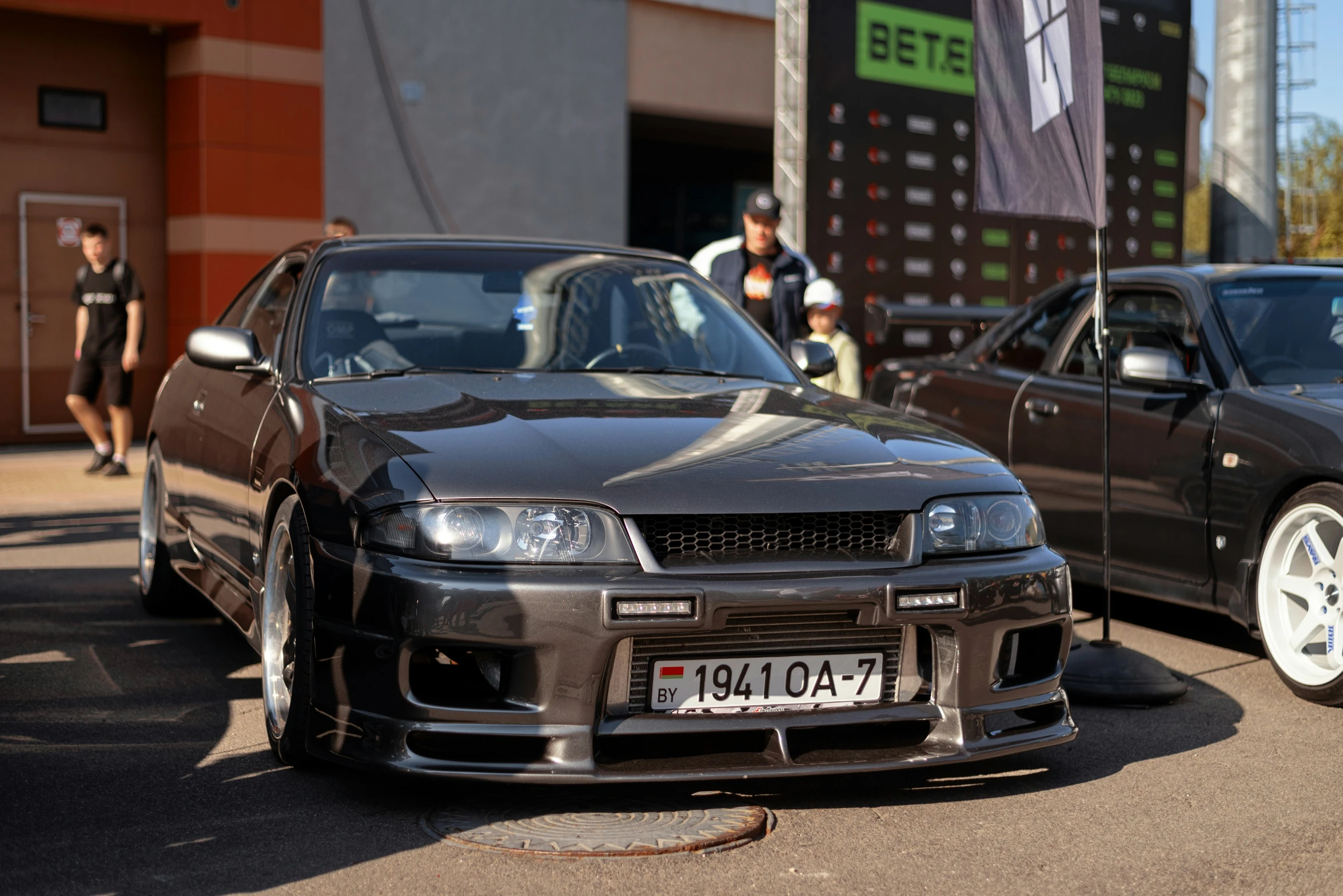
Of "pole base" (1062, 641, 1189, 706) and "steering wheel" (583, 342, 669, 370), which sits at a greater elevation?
"steering wheel" (583, 342, 669, 370)

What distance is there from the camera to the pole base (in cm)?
508

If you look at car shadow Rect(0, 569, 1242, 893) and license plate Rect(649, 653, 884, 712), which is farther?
license plate Rect(649, 653, 884, 712)

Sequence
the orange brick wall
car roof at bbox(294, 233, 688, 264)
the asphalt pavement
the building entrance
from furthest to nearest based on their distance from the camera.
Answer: the building entrance
the orange brick wall
car roof at bbox(294, 233, 688, 264)
the asphalt pavement

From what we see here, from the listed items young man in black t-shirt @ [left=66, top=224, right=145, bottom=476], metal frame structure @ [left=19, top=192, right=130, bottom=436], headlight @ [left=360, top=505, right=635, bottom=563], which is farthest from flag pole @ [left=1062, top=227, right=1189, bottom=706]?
metal frame structure @ [left=19, top=192, right=130, bottom=436]

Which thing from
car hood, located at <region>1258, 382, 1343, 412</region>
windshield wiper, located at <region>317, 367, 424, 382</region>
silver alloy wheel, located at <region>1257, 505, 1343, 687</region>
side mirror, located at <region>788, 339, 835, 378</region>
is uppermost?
side mirror, located at <region>788, 339, 835, 378</region>

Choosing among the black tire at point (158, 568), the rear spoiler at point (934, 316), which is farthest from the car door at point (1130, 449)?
the rear spoiler at point (934, 316)

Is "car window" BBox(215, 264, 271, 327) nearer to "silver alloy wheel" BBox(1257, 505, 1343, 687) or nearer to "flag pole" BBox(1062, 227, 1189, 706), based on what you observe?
"flag pole" BBox(1062, 227, 1189, 706)

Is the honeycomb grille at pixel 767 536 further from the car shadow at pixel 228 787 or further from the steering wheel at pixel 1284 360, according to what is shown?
the steering wheel at pixel 1284 360

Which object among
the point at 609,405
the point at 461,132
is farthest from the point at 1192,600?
the point at 461,132

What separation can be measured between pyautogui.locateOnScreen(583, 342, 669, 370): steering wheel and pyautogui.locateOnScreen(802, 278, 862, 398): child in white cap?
347cm

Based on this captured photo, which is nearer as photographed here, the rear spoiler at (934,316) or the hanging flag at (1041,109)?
the hanging flag at (1041,109)

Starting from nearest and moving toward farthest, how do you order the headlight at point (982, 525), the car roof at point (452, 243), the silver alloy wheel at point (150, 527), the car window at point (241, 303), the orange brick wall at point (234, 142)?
the headlight at point (982, 525) < the car roof at point (452, 243) < the car window at point (241, 303) < the silver alloy wheel at point (150, 527) < the orange brick wall at point (234, 142)

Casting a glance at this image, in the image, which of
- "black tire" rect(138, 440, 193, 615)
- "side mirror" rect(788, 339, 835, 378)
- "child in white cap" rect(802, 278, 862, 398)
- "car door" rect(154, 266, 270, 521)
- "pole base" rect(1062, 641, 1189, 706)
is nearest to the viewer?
"pole base" rect(1062, 641, 1189, 706)

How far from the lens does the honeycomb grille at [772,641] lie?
3.62 meters
